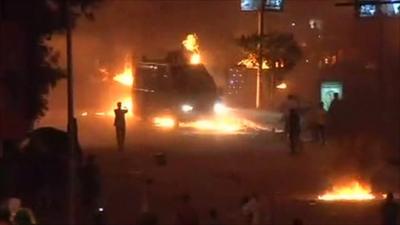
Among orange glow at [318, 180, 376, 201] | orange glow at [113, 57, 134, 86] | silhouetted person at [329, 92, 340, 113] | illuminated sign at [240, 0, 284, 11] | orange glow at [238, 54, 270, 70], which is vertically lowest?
orange glow at [318, 180, 376, 201]

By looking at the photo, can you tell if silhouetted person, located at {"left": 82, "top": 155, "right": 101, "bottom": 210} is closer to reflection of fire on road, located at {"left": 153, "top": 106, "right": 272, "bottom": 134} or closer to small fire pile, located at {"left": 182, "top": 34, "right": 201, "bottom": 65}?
reflection of fire on road, located at {"left": 153, "top": 106, "right": 272, "bottom": 134}

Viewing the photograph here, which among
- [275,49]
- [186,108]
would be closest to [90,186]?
[186,108]

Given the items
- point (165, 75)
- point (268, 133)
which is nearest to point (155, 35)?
point (165, 75)

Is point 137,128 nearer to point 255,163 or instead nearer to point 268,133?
point 268,133

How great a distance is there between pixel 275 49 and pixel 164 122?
15017mm

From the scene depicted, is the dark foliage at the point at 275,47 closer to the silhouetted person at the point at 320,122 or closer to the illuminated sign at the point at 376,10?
the illuminated sign at the point at 376,10

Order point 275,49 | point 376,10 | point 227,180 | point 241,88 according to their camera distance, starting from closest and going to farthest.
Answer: point 227,180, point 376,10, point 275,49, point 241,88

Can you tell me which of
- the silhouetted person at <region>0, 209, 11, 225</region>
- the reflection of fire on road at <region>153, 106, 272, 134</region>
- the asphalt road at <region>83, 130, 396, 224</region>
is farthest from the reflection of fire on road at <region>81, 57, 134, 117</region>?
the silhouetted person at <region>0, 209, 11, 225</region>

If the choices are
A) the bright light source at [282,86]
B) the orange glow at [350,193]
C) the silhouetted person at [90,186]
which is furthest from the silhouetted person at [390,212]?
the bright light source at [282,86]

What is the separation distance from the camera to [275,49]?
60.0m

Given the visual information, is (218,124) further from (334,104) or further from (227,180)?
(227,180)

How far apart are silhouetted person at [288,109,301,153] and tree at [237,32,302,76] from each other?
88.5 ft

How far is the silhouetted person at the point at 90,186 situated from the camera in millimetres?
18766

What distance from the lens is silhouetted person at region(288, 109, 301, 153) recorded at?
2981cm
